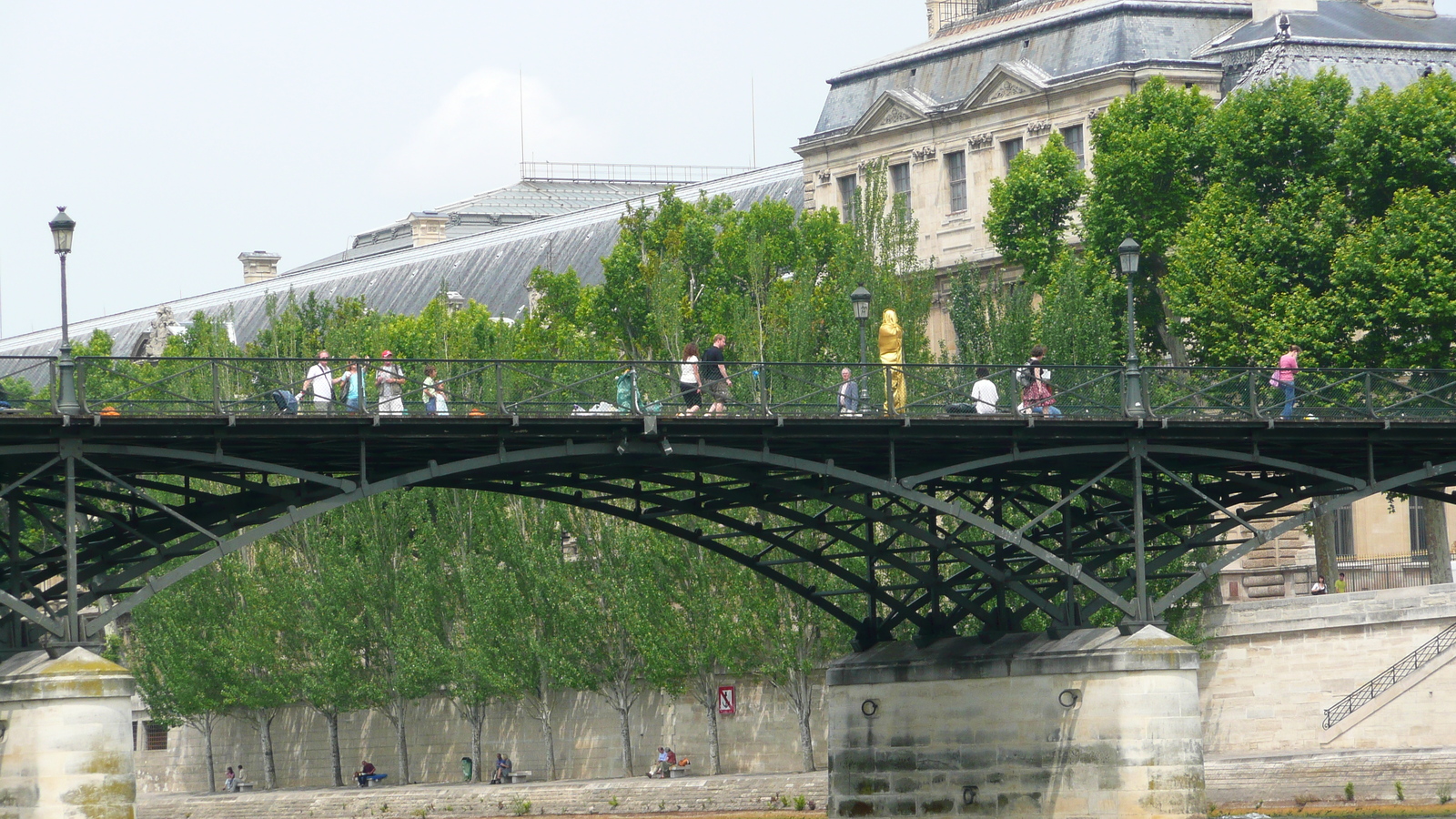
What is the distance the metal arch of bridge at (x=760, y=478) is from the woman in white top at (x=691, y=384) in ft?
1.67

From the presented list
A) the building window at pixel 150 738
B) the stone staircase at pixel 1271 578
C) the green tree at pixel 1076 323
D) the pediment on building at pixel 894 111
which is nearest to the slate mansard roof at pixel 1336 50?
the pediment on building at pixel 894 111

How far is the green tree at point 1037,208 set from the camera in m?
68.8

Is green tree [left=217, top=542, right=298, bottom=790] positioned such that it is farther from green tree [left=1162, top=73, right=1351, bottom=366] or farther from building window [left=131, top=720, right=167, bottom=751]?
green tree [left=1162, top=73, right=1351, bottom=366]

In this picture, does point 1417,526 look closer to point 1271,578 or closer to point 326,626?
point 1271,578

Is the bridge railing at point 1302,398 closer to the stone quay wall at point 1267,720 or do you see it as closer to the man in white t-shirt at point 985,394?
the man in white t-shirt at point 985,394

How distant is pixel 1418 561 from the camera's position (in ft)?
217

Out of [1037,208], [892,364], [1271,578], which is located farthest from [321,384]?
[1037,208]

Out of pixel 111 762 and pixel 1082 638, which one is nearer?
pixel 111 762

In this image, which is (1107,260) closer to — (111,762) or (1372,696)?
(1372,696)

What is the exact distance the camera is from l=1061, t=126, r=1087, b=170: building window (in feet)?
238

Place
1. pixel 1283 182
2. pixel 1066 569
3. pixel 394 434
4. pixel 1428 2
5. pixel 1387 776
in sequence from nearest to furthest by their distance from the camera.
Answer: pixel 394 434 → pixel 1066 569 → pixel 1387 776 → pixel 1283 182 → pixel 1428 2

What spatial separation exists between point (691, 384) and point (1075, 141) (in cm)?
3562

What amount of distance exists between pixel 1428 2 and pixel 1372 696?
31585 millimetres

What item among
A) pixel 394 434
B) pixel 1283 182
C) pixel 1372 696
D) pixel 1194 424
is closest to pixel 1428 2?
pixel 1283 182
